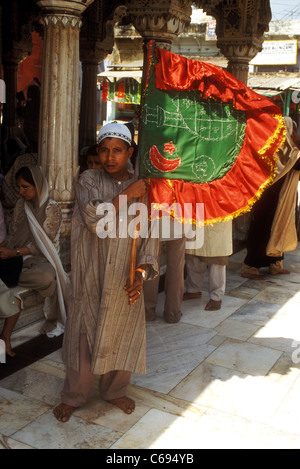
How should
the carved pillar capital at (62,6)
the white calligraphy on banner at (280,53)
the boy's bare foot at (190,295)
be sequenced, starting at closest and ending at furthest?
the carved pillar capital at (62,6), the boy's bare foot at (190,295), the white calligraphy on banner at (280,53)

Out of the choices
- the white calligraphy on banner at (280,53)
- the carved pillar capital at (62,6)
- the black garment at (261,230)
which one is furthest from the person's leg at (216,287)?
the white calligraphy on banner at (280,53)

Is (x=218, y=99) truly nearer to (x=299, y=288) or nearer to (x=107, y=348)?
(x=107, y=348)

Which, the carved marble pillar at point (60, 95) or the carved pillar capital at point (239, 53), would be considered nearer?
the carved marble pillar at point (60, 95)

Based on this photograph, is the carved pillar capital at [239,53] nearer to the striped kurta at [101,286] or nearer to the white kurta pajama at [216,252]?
the white kurta pajama at [216,252]

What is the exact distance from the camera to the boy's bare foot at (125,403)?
10.3 ft

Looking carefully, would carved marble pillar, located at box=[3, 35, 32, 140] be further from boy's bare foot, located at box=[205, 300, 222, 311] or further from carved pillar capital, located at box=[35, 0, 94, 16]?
boy's bare foot, located at box=[205, 300, 222, 311]

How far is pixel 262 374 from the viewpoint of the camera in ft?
12.3

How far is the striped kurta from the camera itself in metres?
2.99

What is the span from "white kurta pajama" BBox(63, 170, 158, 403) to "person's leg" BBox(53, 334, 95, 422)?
27 millimetres

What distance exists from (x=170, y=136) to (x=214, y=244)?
1.98 meters

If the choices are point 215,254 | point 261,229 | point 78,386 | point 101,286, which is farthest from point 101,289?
point 261,229

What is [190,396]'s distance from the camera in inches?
133

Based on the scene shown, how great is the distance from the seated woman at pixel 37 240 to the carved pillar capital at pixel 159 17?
9.28 ft
